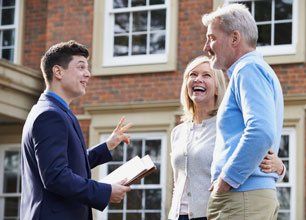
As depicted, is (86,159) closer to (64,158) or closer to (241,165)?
(64,158)

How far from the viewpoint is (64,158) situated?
541cm

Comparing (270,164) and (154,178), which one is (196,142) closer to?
(270,164)

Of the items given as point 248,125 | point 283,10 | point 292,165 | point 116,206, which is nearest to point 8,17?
point 116,206

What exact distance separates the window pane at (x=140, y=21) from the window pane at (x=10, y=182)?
3394 millimetres

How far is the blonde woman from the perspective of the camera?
5.74 m

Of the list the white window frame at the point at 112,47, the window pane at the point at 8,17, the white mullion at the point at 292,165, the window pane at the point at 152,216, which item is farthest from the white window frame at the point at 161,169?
the window pane at the point at 8,17

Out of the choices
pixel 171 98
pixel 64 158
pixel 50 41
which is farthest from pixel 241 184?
pixel 50 41

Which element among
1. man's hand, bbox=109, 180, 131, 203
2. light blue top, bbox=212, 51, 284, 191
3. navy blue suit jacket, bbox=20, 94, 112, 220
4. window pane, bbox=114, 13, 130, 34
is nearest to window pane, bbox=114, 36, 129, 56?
window pane, bbox=114, 13, 130, 34

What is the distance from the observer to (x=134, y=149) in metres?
15.1

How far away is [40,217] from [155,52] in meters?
9.81

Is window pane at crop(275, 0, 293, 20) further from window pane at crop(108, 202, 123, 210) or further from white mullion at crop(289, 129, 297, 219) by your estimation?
window pane at crop(108, 202, 123, 210)

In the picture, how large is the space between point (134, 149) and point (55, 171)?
978 centimetres

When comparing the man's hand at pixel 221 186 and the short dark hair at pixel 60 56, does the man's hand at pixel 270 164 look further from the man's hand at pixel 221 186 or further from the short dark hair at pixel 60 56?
the short dark hair at pixel 60 56

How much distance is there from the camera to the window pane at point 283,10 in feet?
46.8
